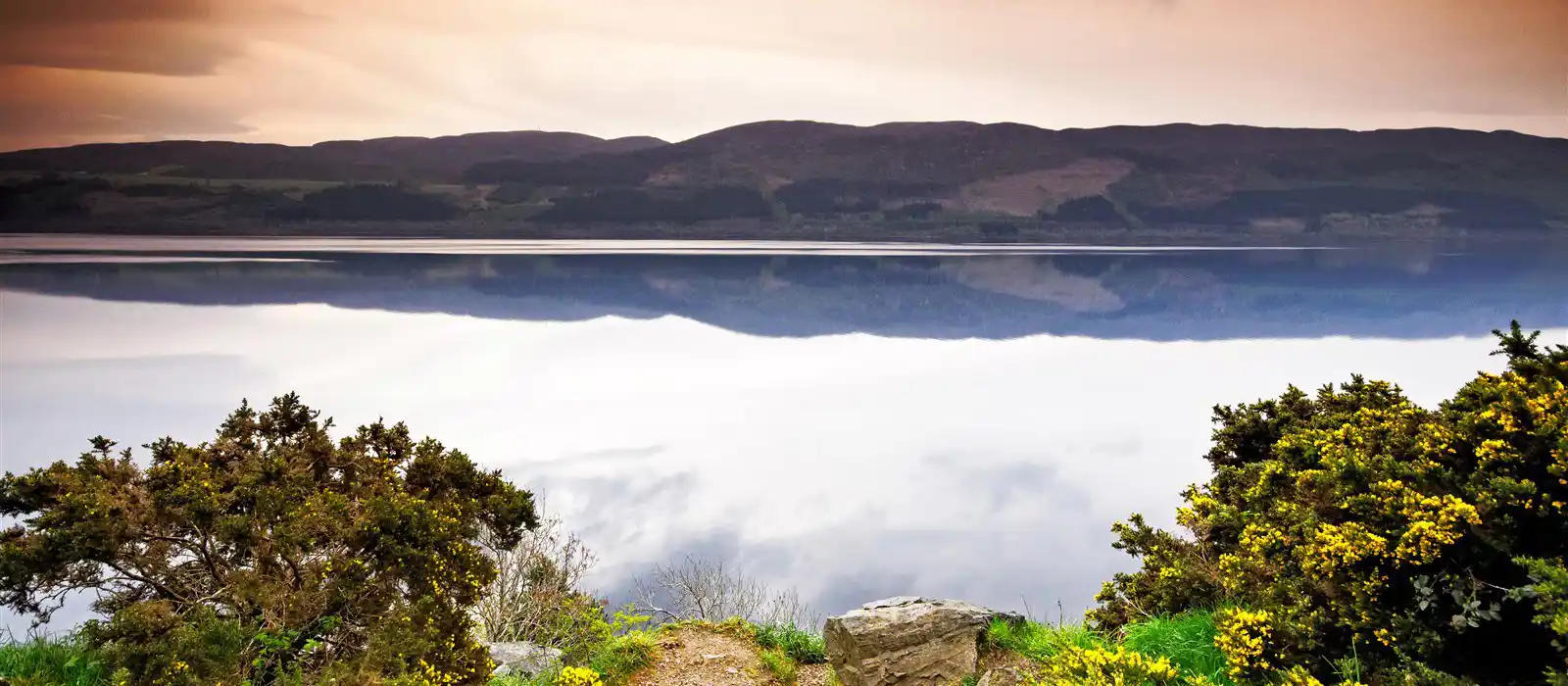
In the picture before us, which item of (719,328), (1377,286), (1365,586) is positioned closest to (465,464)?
(1365,586)

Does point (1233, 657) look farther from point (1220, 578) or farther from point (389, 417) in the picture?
point (389, 417)

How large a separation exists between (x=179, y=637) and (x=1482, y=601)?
20.7ft

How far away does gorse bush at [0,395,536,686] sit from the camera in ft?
16.2

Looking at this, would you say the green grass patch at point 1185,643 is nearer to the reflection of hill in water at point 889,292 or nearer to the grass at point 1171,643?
the grass at point 1171,643

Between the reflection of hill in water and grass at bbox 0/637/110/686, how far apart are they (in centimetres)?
4597

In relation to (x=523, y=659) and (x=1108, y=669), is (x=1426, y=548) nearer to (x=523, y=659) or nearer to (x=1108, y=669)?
(x=1108, y=669)

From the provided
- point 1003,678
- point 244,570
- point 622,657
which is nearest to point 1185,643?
point 1003,678

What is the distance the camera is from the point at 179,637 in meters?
4.80

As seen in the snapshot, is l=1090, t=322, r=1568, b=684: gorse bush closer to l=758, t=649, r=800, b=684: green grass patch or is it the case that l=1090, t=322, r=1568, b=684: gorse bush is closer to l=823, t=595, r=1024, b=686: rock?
l=823, t=595, r=1024, b=686: rock

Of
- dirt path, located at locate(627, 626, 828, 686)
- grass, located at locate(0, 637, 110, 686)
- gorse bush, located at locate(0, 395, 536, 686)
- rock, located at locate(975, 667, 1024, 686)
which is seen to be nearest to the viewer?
gorse bush, located at locate(0, 395, 536, 686)

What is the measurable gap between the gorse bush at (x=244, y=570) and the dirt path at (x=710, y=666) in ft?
10.6

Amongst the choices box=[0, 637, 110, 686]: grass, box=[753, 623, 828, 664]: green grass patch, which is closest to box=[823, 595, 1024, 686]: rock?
box=[753, 623, 828, 664]: green grass patch

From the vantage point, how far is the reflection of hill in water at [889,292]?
53.3m

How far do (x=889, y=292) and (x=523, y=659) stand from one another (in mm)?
56233
